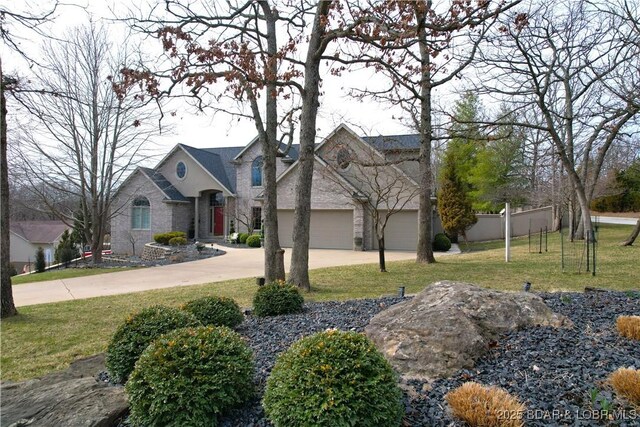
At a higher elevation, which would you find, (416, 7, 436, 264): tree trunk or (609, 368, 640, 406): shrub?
(416, 7, 436, 264): tree trunk

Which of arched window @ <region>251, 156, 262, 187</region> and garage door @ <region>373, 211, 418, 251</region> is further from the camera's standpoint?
arched window @ <region>251, 156, 262, 187</region>

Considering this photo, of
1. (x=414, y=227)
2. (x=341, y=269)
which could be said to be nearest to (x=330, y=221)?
(x=414, y=227)

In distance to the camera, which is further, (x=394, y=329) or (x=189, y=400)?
(x=394, y=329)

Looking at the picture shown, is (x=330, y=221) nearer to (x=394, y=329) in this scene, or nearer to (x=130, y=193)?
(x=130, y=193)

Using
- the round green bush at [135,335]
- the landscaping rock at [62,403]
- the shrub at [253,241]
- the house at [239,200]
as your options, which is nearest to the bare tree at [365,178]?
the house at [239,200]

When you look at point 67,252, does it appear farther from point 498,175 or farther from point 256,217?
point 498,175

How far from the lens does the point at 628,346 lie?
11.1ft

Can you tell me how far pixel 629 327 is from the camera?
358 centimetres

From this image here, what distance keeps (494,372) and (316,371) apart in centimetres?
149

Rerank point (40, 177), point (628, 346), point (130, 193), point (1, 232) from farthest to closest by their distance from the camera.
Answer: point (130, 193) < point (40, 177) < point (1, 232) < point (628, 346)

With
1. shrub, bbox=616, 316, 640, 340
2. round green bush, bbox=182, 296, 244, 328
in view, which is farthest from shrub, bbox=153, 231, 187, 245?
shrub, bbox=616, 316, 640, 340

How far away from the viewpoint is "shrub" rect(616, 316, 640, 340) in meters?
3.54

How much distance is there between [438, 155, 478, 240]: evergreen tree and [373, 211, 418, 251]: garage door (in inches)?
74.1

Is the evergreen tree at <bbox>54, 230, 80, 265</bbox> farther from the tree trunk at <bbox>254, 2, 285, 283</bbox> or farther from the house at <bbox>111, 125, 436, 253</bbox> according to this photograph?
the tree trunk at <bbox>254, 2, 285, 283</bbox>
